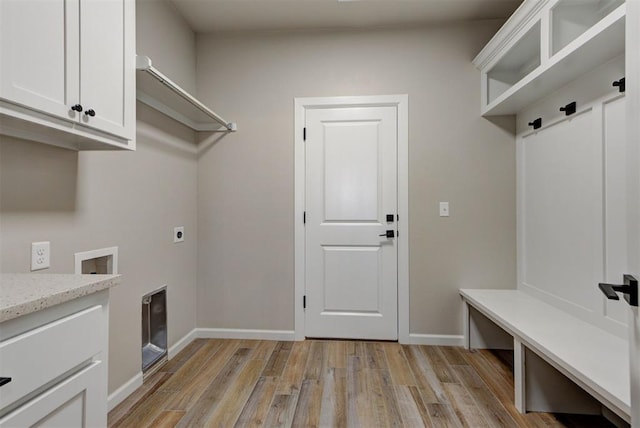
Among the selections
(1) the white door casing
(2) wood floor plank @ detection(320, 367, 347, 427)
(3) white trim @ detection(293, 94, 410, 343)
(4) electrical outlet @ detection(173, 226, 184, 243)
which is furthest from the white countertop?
(3) white trim @ detection(293, 94, 410, 343)

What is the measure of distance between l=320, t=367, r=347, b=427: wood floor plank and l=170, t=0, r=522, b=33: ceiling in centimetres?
269

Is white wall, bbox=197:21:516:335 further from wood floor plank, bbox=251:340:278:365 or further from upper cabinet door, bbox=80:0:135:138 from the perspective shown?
upper cabinet door, bbox=80:0:135:138

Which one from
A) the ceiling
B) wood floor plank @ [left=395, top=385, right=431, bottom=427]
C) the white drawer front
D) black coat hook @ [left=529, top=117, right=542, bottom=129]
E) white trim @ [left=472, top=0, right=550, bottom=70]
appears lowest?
wood floor plank @ [left=395, top=385, right=431, bottom=427]

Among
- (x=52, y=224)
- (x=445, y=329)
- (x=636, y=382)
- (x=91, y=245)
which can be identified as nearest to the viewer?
(x=636, y=382)

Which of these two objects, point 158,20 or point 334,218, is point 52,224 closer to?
point 158,20

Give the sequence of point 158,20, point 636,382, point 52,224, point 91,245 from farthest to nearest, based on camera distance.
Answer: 1. point 158,20
2. point 91,245
3. point 52,224
4. point 636,382

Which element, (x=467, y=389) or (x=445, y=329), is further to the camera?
(x=445, y=329)

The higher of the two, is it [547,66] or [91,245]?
[547,66]

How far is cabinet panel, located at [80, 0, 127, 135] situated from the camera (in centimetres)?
121

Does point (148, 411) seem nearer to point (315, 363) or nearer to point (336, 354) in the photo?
point (315, 363)

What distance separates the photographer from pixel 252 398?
196 centimetres

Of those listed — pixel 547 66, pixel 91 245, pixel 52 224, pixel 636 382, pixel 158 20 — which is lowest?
→ pixel 636 382

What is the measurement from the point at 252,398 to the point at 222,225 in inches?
57.2

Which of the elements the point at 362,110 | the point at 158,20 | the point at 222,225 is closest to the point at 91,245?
the point at 222,225
